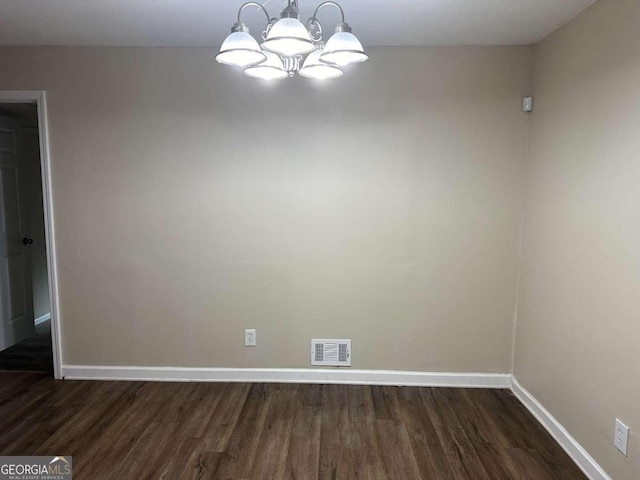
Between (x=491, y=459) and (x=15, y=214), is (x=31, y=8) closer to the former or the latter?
(x=15, y=214)

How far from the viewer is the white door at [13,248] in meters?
3.65

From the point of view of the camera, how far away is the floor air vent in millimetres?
3092

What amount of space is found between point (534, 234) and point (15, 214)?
14.5ft

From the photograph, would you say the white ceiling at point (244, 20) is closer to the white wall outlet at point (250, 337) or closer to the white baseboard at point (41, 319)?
the white wall outlet at point (250, 337)

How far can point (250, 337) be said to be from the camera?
3115mm

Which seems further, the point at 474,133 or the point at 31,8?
the point at 474,133

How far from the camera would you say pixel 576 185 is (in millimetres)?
2293

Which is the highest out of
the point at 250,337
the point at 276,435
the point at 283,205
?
the point at 283,205

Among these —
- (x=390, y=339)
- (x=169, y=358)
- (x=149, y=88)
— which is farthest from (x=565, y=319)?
(x=149, y=88)

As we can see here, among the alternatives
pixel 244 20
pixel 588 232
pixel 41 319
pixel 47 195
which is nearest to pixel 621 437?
pixel 588 232

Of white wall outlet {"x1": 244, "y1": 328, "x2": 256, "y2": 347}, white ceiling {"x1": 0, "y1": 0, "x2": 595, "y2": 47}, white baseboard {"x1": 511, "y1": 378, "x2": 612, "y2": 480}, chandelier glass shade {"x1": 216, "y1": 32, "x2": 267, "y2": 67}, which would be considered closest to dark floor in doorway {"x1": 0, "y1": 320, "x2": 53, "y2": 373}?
white wall outlet {"x1": 244, "y1": 328, "x2": 256, "y2": 347}

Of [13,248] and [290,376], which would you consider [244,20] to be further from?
[13,248]

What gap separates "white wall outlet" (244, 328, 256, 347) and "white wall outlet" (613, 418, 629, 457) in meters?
2.24

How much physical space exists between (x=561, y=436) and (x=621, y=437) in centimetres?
53
